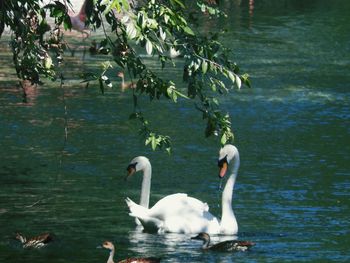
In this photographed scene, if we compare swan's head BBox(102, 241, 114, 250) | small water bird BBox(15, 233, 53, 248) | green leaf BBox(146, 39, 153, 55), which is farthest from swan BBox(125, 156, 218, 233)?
green leaf BBox(146, 39, 153, 55)

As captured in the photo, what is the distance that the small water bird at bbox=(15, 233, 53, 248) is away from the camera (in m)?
13.9

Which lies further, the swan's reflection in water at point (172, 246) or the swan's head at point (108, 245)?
the swan's reflection in water at point (172, 246)

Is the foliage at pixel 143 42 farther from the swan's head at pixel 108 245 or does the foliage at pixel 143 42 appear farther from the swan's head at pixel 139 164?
the swan's head at pixel 139 164

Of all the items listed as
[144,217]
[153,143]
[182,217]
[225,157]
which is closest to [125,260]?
[153,143]

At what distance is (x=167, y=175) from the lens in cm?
1877

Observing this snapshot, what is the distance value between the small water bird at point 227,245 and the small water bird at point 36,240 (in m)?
1.70

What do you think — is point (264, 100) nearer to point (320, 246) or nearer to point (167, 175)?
point (167, 175)

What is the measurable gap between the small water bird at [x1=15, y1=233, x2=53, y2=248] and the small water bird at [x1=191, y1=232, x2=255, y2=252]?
1.70 metres

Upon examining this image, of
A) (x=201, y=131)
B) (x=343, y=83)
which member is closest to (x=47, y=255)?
(x=201, y=131)

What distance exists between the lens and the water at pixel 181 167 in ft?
48.2

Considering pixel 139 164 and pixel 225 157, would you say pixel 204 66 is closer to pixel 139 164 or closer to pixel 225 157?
pixel 225 157

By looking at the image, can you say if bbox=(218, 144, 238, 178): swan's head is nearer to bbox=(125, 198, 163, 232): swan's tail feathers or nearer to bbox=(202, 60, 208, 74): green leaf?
bbox=(125, 198, 163, 232): swan's tail feathers

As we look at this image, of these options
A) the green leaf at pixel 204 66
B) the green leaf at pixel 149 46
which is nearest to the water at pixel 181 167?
the green leaf at pixel 204 66

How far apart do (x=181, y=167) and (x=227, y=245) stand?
5.19m
